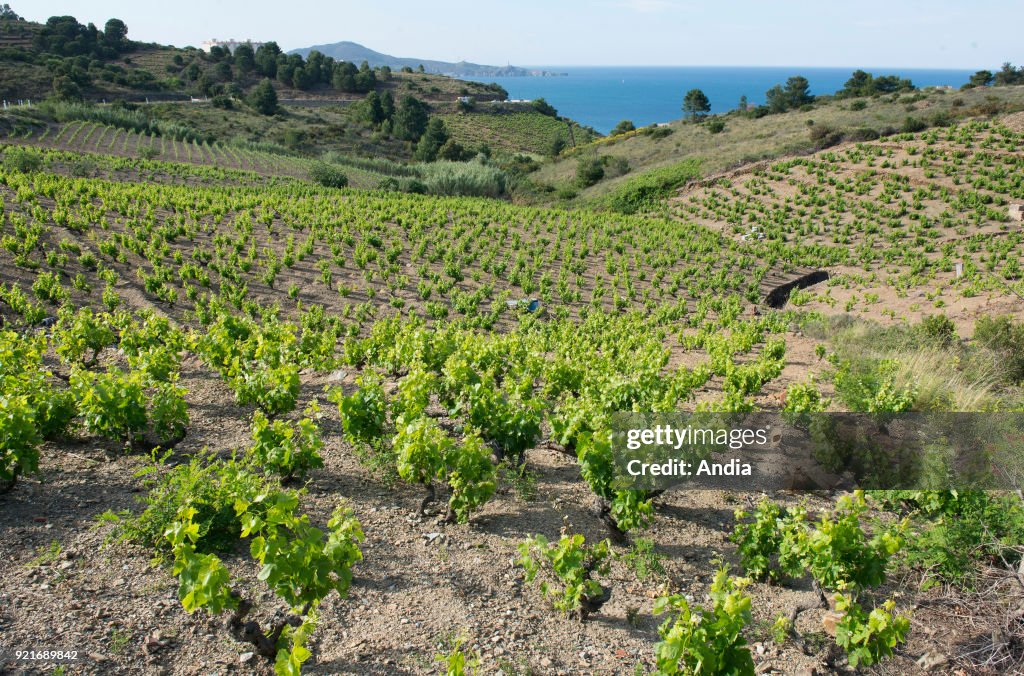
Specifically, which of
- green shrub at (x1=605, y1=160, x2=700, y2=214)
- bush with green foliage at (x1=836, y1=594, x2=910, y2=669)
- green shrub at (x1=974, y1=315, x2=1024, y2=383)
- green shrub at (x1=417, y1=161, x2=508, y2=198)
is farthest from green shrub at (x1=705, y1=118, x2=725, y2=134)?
bush with green foliage at (x1=836, y1=594, x2=910, y2=669)

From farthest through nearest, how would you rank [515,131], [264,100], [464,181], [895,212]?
1. [515,131]
2. [264,100]
3. [464,181]
4. [895,212]

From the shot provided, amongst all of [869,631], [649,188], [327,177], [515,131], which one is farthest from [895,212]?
[515,131]

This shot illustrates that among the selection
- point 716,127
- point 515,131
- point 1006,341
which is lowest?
point 1006,341

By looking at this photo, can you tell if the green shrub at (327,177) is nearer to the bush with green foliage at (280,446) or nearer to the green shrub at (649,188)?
the green shrub at (649,188)

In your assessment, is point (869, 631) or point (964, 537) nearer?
point (869, 631)

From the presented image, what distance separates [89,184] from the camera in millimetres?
25922

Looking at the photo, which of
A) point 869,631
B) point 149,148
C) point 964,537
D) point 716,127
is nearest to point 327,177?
point 149,148

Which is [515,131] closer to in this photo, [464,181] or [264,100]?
[264,100]

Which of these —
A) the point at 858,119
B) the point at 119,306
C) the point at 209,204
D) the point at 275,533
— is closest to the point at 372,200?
the point at 209,204

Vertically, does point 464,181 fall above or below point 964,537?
above

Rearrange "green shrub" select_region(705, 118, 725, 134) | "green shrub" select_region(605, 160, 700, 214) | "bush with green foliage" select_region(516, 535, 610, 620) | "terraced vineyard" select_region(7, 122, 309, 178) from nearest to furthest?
"bush with green foliage" select_region(516, 535, 610, 620) < "terraced vineyard" select_region(7, 122, 309, 178) < "green shrub" select_region(605, 160, 700, 214) < "green shrub" select_region(705, 118, 725, 134)

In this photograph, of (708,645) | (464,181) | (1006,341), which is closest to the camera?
(708,645)
